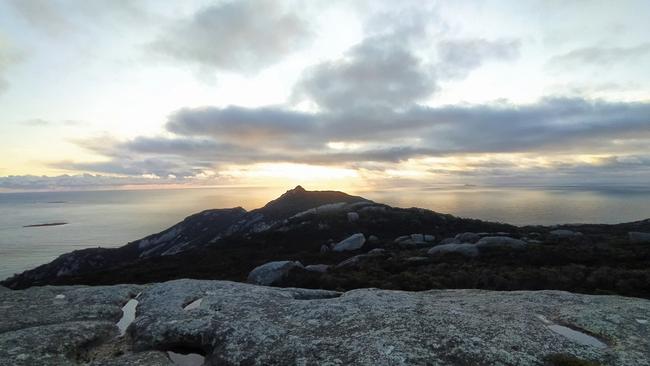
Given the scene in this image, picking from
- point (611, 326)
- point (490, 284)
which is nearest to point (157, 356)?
point (611, 326)

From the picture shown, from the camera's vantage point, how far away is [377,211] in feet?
305

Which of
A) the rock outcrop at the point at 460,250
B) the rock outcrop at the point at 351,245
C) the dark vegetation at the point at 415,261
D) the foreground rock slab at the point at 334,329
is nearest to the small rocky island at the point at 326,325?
the foreground rock slab at the point at 334,329

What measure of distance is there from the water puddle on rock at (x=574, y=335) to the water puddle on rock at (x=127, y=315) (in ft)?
57.6

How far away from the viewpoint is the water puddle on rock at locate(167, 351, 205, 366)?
1270cm

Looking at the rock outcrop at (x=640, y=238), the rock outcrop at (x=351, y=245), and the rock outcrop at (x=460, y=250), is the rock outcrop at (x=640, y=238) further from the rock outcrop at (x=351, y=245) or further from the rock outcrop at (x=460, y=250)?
the rock outcrop at (x=351, y=245)

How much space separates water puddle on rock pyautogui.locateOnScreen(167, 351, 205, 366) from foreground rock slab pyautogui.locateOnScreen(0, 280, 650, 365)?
9.7 inches

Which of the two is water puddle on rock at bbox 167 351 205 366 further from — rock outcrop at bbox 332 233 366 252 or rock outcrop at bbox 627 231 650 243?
rock outcrop at bbox 627 231 650 243

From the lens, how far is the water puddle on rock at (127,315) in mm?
15922

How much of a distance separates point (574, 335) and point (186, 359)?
14.3 meters

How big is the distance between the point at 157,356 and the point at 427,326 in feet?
32.2

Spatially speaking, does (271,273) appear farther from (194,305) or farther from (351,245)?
(351,245)

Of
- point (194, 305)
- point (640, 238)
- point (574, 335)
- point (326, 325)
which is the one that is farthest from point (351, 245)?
A: point (574, 335)

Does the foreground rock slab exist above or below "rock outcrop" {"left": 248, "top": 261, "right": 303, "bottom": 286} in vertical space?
above

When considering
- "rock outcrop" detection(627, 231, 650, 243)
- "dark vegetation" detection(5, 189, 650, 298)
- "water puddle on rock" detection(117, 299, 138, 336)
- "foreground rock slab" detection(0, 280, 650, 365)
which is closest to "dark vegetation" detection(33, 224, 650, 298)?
"dark vegetation" detection(5, 189, 650, 298)
